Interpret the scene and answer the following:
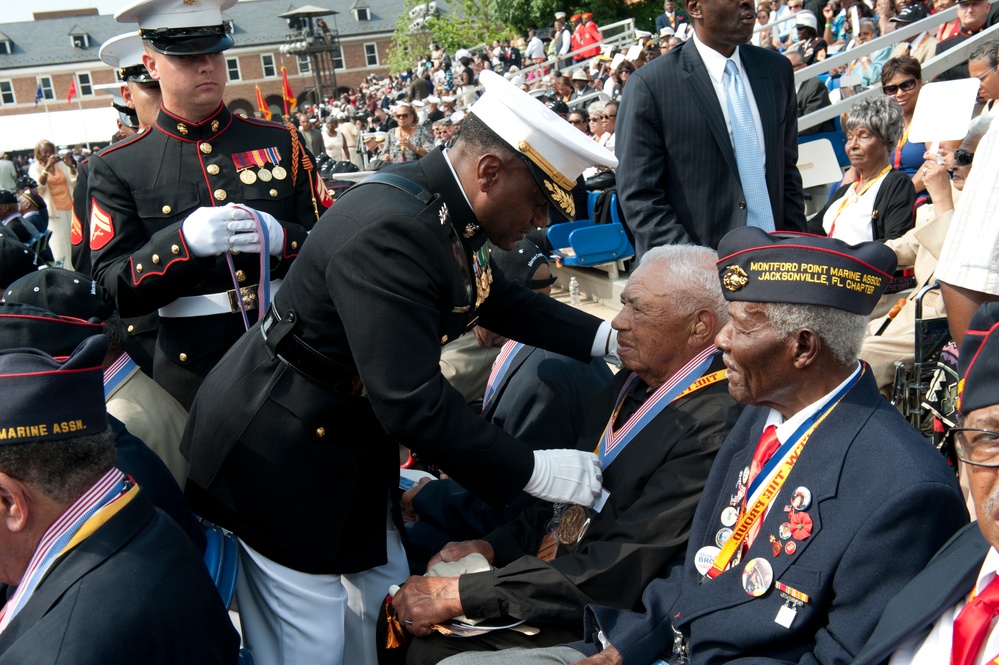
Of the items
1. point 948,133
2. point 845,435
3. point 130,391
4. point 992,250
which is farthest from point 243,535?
point 948,133

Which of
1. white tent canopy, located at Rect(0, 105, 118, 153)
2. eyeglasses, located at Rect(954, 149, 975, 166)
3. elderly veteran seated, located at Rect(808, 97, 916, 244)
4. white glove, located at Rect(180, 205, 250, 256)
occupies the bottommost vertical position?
white tent canopy, located at Rect(0, 105, 118, 153)

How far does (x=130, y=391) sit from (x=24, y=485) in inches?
48.2

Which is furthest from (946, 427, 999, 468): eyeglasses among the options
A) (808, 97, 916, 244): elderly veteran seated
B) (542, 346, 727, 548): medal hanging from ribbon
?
(808, 97, 916, 244): elderly veteran seated

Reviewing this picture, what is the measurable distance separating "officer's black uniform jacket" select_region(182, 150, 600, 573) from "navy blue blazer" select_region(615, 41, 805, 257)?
117cm

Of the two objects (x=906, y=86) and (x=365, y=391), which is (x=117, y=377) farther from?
(x=906, y=86)

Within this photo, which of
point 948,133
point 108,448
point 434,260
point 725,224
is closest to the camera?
point 108,448

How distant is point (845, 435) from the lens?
2176mm

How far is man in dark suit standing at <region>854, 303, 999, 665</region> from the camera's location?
161 centimetres

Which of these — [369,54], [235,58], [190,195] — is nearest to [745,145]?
[190,195]

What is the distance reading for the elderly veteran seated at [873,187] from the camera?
5.36 meters

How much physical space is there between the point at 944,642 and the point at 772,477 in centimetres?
58

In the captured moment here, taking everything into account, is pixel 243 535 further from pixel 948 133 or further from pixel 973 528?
pixel 948 133

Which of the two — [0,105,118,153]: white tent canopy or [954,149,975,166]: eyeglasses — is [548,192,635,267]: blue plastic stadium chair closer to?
[954,149,975,166]: eyeglasses

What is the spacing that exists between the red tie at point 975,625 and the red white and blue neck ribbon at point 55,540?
5.68 ft
